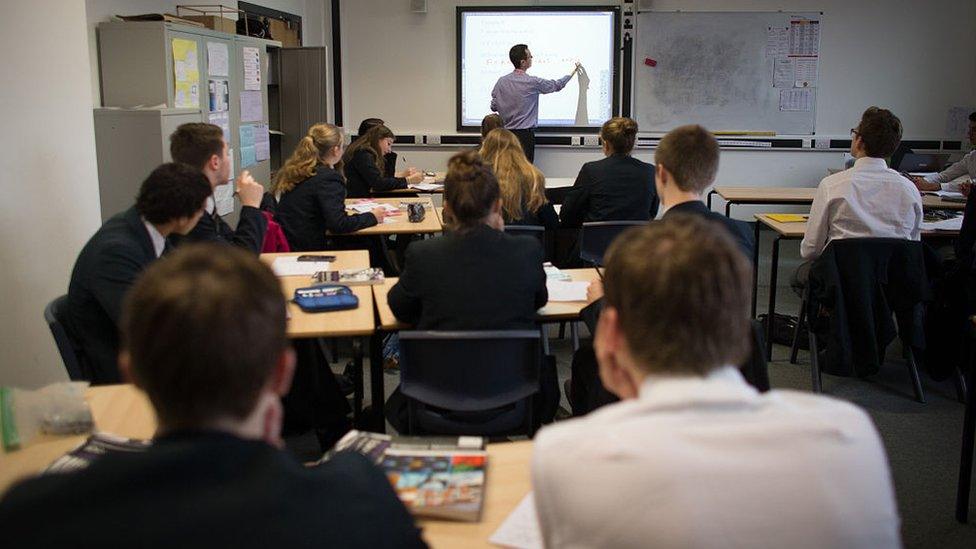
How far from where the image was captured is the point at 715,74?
8766 millimetres

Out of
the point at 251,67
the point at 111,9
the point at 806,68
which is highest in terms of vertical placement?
the point at 111,9

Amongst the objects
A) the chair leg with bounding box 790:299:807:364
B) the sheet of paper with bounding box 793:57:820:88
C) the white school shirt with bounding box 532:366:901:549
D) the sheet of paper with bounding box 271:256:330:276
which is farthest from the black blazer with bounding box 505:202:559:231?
the sheet of paper with bounding box 793:57:820:88

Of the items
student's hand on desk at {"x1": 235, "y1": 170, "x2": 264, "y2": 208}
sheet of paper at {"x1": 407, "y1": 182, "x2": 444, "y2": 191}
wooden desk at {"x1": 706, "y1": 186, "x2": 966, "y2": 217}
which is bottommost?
wooden desk at {"x1": 706, "y1": 186, "x2": 966, "y2": 217}

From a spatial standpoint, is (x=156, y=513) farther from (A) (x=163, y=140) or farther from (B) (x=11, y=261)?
(A) (x=163, y=140)

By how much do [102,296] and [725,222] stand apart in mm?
2083

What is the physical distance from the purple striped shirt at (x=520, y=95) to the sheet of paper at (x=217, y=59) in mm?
3146

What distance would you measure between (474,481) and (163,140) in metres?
3.58

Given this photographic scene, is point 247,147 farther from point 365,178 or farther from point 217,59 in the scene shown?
point 365,178

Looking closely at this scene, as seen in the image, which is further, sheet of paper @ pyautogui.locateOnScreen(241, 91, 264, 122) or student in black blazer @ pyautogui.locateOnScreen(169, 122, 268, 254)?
sheet of paper @ pyautogui.locateOnScreen(241, 91, 264, 122)

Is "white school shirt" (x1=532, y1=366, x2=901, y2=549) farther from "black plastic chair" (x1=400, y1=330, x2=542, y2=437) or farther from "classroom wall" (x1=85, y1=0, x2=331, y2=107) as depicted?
"classroom wall" (x1=85, y1=0, x2=331, y2=107)

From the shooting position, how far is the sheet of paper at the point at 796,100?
879cm

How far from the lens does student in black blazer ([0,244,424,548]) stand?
3.21 ft

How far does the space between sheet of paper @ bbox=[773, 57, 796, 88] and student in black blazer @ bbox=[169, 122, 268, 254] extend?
21.1 feet

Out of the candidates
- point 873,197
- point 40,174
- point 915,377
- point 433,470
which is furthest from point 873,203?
point 40,174
